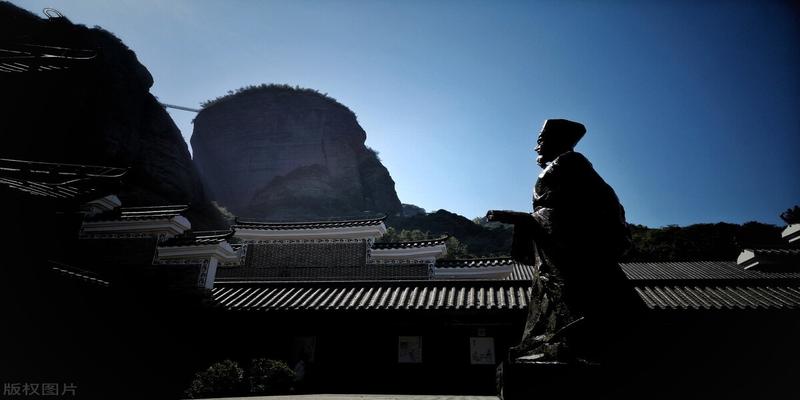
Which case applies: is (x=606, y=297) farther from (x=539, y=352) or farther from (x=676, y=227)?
(x=676, y=227)

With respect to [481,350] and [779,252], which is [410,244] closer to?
[481,350]

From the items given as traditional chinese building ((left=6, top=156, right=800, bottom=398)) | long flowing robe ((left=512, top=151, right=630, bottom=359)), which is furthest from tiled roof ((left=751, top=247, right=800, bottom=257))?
long flowing robe ((left=512, top=151, right=630, bottom=359))

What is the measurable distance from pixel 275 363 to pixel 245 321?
109 inches

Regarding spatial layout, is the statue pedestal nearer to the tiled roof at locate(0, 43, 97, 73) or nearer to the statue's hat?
the statue's hat

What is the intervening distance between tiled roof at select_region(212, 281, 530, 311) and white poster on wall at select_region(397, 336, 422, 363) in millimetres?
1045

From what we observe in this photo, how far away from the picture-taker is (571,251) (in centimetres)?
265

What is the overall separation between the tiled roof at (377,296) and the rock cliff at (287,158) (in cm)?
4301

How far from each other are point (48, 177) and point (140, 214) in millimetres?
4096

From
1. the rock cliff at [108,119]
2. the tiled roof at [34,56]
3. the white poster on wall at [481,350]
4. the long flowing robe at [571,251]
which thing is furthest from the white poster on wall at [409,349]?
the rock cliff at [108,119]

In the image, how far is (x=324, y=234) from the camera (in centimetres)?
1599

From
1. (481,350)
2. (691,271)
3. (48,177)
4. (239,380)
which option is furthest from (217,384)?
(691,271)

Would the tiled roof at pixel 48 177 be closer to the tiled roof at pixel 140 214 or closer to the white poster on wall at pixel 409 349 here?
the tiled roof at pixel 140 214

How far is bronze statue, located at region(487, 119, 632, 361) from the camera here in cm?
238

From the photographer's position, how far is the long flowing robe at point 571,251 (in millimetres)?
2471
